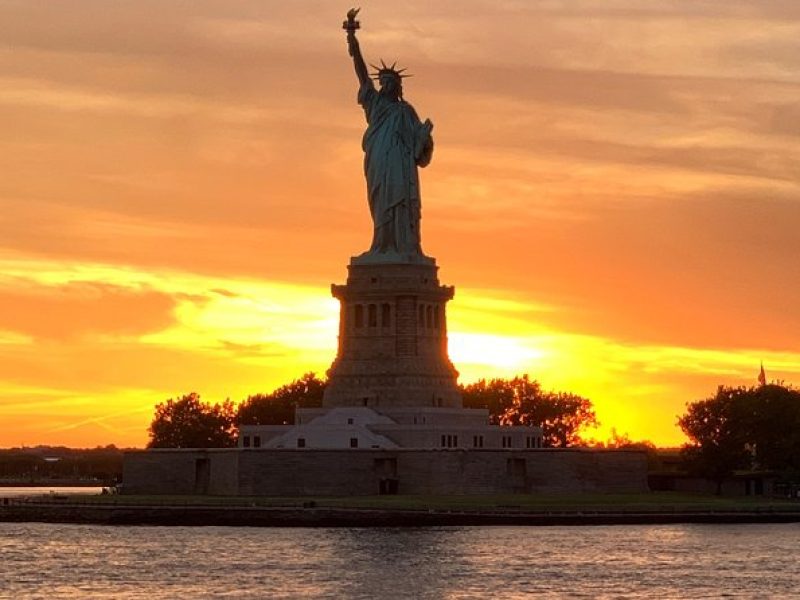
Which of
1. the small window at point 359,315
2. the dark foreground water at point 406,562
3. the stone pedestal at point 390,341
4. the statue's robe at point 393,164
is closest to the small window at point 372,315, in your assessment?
the stone pedestal at point 390,341

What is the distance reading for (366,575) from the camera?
104m

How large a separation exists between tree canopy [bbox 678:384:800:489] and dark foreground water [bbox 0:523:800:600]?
1029 inches

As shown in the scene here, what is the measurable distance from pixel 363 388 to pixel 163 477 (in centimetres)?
1378

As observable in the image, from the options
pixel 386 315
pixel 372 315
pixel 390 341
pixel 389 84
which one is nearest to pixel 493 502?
pixel 390 341

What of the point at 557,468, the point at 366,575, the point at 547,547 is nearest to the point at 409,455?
the point at 557,468

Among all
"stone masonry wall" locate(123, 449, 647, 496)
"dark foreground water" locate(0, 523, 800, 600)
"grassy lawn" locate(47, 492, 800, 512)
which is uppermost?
"stone masonry wall" locate(123, 449, 647, 496)

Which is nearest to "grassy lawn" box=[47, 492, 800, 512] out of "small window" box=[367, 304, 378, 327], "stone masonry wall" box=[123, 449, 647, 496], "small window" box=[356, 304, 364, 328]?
"stone masonry wall" box=[123, 449, 647, 496]

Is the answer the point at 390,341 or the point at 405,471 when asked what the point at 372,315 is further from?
the point at 405,471

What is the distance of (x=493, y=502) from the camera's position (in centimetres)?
13562

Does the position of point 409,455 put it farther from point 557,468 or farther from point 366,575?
point 366,575

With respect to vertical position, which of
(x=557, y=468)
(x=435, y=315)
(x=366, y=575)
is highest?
(x=435, y=315)

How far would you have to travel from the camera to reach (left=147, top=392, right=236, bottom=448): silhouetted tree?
7062 inches

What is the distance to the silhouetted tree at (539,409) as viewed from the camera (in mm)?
182875

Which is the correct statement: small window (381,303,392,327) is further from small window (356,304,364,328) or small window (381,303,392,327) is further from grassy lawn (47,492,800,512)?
grassy lawn (47,492,800,512)
